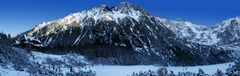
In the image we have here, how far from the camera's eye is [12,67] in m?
190

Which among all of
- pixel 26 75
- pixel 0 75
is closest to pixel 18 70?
pixel 26 75

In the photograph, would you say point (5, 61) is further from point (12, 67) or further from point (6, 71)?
point (6, 71)

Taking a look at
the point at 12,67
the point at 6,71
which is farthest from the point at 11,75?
the point at 12,67

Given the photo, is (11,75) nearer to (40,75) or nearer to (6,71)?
(6,71)

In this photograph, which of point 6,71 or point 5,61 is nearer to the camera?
point 6,71

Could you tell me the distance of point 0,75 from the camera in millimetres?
166750

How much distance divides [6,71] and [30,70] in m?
23.9

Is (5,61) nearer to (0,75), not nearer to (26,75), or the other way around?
(26,75)

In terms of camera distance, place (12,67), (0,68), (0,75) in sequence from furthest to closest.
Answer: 1. (12,67)
2. (0,68)
3. (0,75)

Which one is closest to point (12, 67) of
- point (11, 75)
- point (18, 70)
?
point (18, 70)

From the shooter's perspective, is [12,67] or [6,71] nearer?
[6,71]

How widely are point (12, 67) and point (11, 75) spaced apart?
61.3 ft

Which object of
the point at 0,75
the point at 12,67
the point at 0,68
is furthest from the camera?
the point at 12,67

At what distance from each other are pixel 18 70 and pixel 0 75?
19.5 metres
